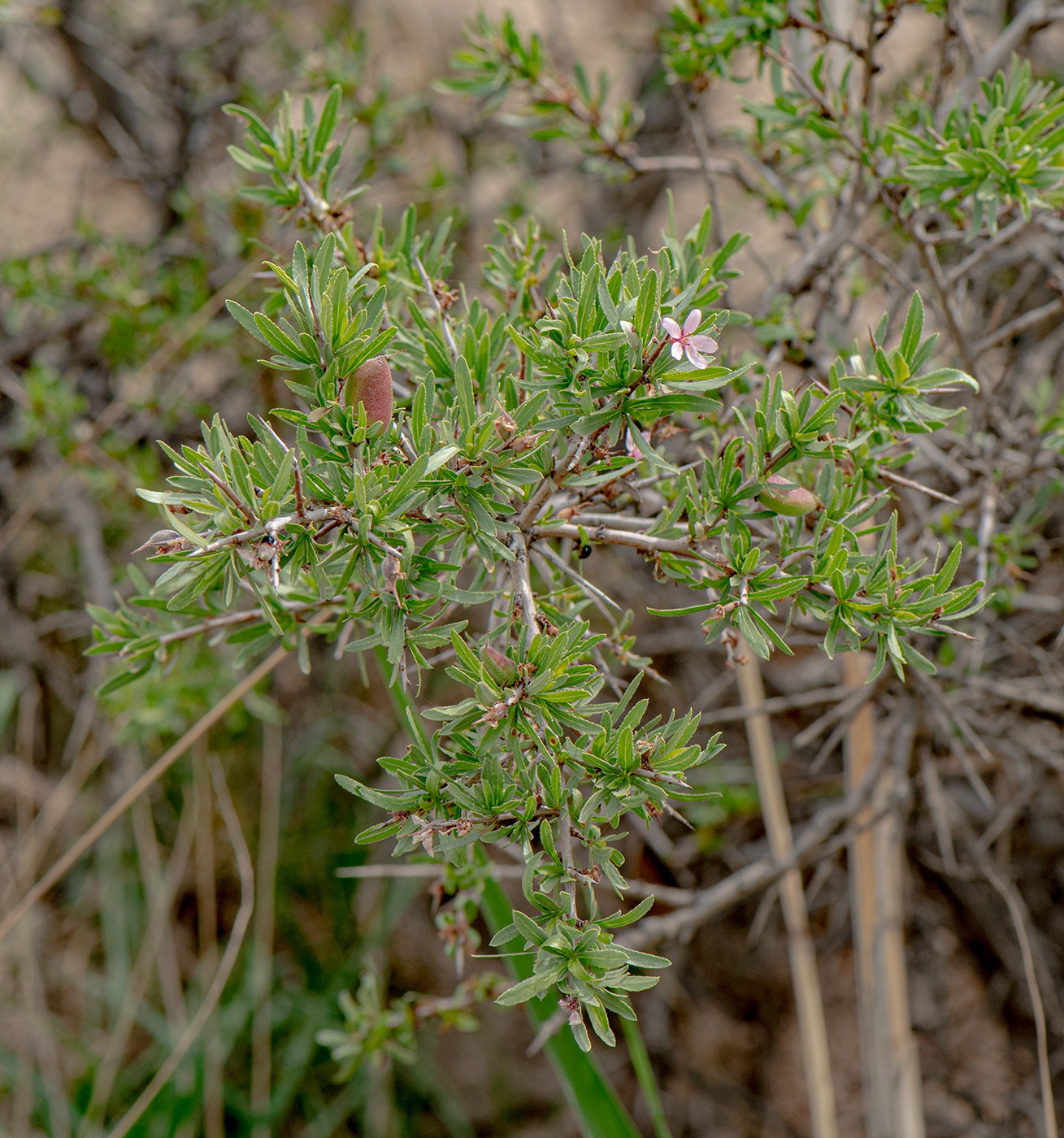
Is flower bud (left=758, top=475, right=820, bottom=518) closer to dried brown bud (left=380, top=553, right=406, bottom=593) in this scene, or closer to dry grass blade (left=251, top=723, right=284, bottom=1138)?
dried brown bud (left=380, top=553, right=406, bottom=593)

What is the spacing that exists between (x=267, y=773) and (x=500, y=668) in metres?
1.11

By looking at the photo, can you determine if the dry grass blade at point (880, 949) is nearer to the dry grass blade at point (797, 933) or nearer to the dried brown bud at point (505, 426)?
the dry grass blade at point (797, 933)

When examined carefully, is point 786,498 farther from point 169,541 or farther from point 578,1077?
point 578,1077

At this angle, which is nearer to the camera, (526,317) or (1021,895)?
(526,317)

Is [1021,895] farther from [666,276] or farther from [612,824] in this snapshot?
[666,276]

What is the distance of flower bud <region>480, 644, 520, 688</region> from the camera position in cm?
42

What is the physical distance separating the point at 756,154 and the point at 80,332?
1.14 m

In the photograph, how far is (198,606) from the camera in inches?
24.8

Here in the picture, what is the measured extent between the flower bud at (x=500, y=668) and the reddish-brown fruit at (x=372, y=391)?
0.13 m

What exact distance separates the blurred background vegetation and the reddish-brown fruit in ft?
2.25

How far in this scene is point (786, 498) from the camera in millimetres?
479

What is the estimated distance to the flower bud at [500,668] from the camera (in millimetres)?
425

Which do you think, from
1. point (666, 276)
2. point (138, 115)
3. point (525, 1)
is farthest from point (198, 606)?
point (525, 1)

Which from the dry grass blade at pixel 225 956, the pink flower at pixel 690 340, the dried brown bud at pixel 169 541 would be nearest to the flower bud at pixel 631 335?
the pink flower at pixel 690 340
